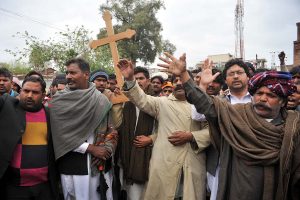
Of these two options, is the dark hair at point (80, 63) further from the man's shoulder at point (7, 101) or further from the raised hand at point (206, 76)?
the raised hand at point (206, 76)

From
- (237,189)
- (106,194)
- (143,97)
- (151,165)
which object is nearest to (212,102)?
(237,189)

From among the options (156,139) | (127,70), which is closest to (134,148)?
(156,139)

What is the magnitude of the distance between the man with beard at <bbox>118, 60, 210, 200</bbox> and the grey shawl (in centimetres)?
48

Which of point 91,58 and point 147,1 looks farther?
point 147,1

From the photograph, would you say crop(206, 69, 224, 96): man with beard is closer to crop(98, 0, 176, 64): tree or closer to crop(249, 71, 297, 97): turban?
crop(249, 71, 297, 97): turban

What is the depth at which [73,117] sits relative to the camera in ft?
11.6

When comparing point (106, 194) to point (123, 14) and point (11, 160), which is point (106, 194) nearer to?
point (11, 160)

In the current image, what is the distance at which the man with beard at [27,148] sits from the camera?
10.2ft

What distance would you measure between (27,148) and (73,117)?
60cm

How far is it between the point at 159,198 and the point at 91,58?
22981mm

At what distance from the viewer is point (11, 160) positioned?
10.2ft

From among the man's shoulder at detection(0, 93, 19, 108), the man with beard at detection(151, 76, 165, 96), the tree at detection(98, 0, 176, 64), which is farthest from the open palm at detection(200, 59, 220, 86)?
the tree at detection(98, 0, 176, 64)

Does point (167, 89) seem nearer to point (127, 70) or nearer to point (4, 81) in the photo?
point (127, 70)

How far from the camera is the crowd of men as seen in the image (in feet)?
8.43
